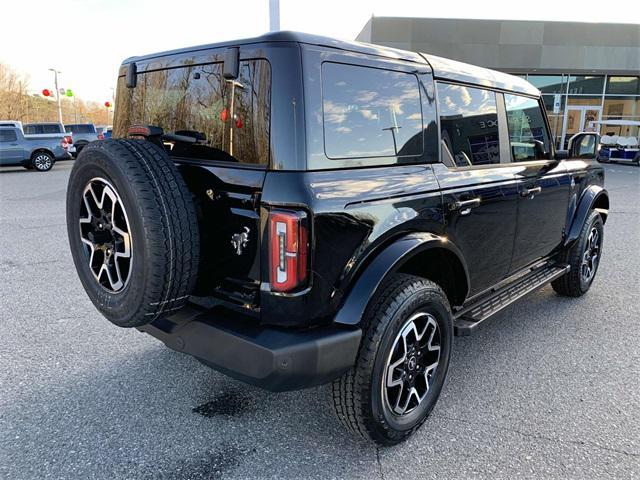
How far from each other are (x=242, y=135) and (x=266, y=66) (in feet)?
1.06

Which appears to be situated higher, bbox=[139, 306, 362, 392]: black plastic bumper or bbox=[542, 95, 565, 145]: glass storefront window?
bbox=[542, 95, 565, 145]: glass storefront window

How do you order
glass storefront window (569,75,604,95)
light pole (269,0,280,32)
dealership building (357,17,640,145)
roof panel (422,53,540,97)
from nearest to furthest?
roof panel (422,53,540,97), light pole (269,0,280,32), dealership building (357,17,640,145), glass storefront window (569,75,604,95)

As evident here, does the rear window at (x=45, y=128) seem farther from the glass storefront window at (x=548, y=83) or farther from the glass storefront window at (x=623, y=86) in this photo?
the glass storefront window at (x=623, y=86)

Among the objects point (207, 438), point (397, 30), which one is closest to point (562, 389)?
point (207, 438)

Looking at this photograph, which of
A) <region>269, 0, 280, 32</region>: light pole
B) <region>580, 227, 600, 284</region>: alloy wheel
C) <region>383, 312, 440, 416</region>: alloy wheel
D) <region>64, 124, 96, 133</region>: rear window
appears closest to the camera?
<region>383, 312, 440, 416</region>: alloy wheel

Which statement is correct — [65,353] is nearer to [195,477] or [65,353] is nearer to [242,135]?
[195,477]

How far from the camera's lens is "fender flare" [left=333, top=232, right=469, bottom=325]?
2.14 m

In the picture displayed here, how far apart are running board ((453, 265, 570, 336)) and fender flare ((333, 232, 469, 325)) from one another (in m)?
0.73

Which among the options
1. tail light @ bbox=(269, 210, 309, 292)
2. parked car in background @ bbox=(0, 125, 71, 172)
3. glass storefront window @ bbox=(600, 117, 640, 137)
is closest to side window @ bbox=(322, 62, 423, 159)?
tail light @ bbox=(269, 210, 309, 292)

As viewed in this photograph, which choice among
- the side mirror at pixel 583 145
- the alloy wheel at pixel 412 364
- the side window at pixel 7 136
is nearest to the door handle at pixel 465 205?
the alloy wheel at pixel 412 364

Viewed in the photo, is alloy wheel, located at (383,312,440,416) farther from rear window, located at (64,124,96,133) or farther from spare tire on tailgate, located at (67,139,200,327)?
rear window, located at (64,124,96,133)

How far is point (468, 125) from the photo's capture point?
304 cm

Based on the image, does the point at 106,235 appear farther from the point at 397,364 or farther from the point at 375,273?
the point at 397,364

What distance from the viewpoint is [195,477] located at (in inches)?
86.0
